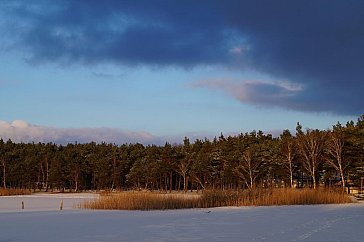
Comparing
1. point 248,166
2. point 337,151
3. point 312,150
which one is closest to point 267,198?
point 337,151

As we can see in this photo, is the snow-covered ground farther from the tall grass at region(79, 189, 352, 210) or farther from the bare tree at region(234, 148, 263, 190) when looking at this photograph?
the bare tree at region(234, 148, 263, 190)

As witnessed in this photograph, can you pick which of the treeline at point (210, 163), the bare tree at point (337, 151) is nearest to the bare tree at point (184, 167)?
the treeline at point (210, 163)

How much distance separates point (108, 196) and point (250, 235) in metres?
12.4

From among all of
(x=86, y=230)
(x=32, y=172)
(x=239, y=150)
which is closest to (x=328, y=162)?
(x=239, y=150)

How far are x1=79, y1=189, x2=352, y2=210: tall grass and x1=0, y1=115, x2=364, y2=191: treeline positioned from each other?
2415 mm

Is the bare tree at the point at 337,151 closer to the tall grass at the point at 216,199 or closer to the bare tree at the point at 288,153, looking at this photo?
Answer: the bare tree at the point at 288,153

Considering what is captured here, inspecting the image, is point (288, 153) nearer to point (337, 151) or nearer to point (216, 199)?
point (337, 151)

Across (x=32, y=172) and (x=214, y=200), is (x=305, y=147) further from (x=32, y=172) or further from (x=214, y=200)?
(x=32, y=172)

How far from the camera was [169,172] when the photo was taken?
160 feet

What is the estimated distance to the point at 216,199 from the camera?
22422 millimetres

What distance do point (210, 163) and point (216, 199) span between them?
22.3 metres

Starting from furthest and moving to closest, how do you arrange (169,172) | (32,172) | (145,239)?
1. (32,172)
2. (169,172)
3. (145,239)

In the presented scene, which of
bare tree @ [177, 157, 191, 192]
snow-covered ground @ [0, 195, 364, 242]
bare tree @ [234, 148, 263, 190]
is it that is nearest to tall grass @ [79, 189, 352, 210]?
snow-covered ground @ [0, 195, 364, 242]

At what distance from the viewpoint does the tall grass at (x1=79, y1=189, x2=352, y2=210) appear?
2105 centimetres
